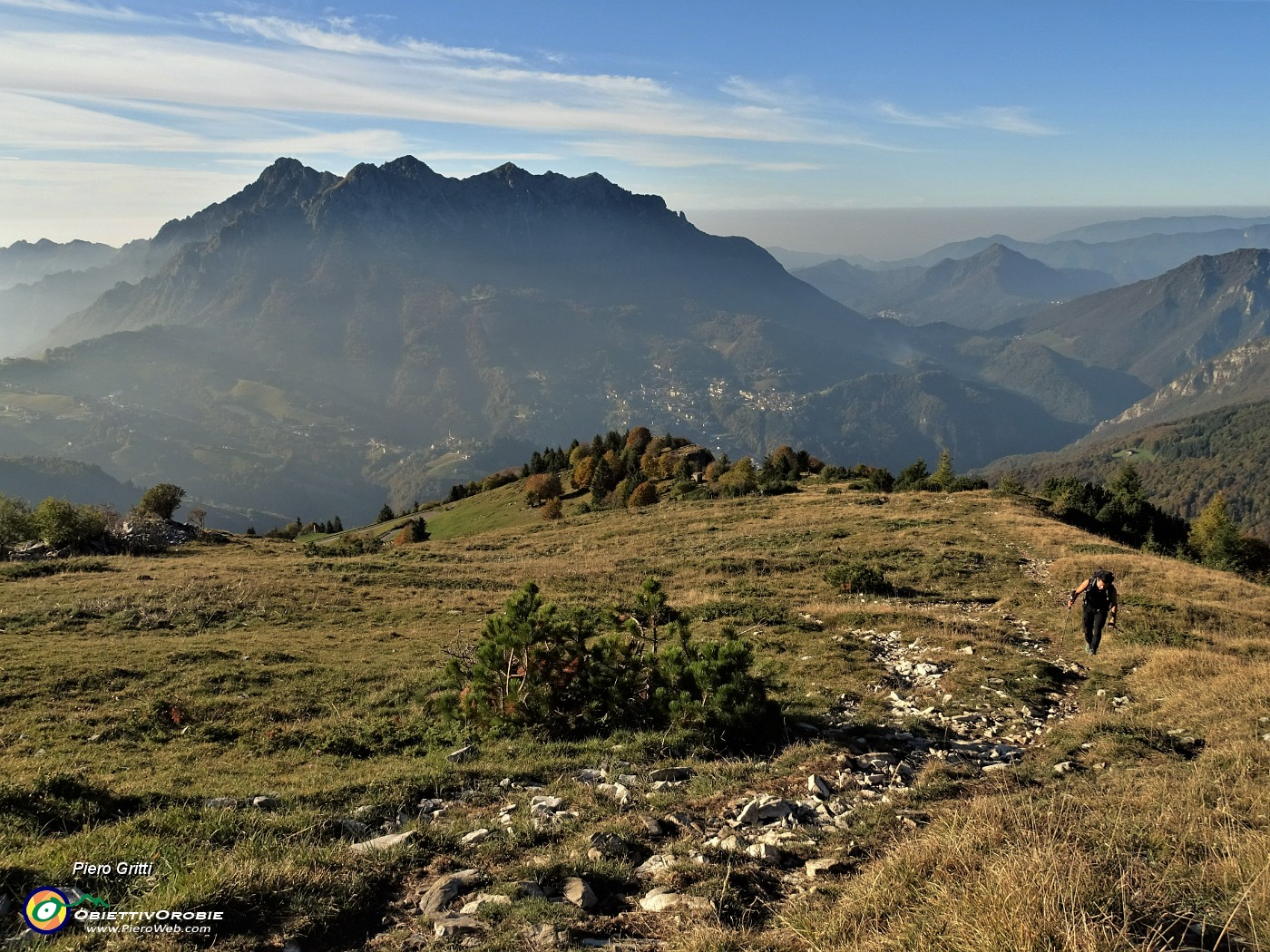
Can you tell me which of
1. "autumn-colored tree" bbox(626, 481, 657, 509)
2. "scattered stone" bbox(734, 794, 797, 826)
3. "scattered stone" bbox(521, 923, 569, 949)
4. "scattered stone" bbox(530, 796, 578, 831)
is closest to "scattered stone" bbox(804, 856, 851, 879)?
"scattered stone" bbox(734, 794, 797, 826)

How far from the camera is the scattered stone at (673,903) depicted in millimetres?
6082

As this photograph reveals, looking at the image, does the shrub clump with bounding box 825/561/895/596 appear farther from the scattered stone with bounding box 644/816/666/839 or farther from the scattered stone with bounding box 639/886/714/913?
the scattered stone with bounding box 639/886/714/913

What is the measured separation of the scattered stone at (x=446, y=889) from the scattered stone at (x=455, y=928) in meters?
0.32

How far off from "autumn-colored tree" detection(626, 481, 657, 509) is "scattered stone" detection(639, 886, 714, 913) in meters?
61.5

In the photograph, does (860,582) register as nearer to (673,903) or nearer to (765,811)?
(765,811)

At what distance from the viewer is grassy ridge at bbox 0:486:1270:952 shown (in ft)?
17.8

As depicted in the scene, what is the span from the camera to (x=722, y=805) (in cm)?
866

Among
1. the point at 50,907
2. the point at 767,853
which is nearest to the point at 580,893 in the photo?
the point at 767,853

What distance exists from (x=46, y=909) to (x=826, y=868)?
715cm

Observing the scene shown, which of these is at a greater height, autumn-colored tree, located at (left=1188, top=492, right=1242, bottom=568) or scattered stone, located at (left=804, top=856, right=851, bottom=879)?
scattered stone, located at (left=804, top=856, right=851, bottom=879)

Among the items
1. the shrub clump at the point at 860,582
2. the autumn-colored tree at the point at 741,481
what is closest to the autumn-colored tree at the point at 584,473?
the autumn-colored tree at the point at 741,481

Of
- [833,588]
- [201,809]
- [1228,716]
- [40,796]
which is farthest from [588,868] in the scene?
[833,588]

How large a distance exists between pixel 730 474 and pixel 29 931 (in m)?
66.9

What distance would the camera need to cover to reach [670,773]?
10.0m
